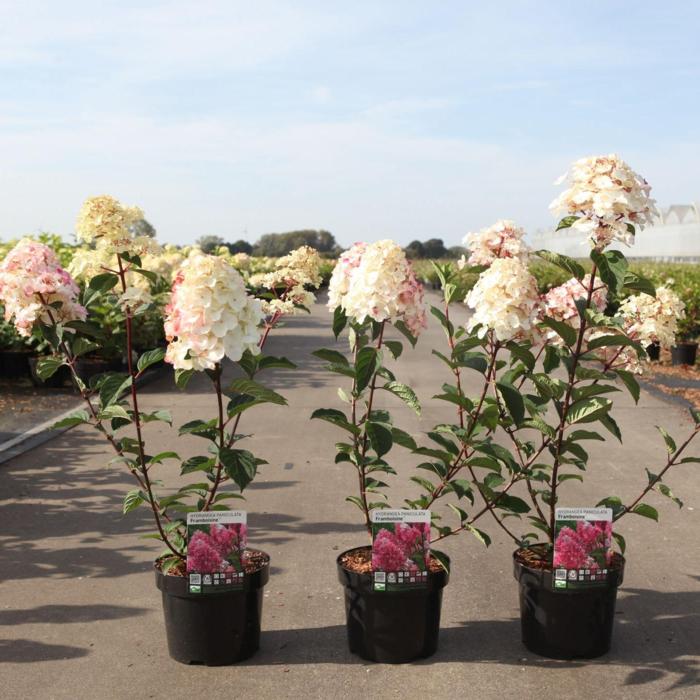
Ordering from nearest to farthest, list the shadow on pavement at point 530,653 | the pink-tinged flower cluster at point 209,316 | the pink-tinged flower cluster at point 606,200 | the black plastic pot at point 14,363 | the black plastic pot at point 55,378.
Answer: the pink-tinged flower cluster at point 209,316 → the pink-tinged flower cluster at point 606,200 → the shadow on pavement at point 530,653 → the black plastic pot at point 55,378 → the black plastic pot at point 14,363

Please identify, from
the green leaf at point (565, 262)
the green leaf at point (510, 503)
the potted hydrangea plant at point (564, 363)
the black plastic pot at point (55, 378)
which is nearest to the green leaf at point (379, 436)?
the potted hydrangea plant at point (564, 363)

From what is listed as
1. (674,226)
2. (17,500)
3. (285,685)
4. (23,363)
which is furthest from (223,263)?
(674,226)

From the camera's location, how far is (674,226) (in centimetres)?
3881

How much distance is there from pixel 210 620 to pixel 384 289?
1531 mm

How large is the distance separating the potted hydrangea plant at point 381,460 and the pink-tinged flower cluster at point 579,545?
0.49 meters

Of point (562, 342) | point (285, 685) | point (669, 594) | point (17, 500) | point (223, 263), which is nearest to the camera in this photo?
point (223, 263)

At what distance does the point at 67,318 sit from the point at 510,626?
243 cm

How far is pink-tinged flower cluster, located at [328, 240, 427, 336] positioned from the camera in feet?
10.9

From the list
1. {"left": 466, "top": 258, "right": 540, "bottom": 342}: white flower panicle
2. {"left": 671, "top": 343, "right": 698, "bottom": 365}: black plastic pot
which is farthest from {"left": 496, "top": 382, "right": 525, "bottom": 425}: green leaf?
{"left": 671, "top": 343, "right": 698, "bottom": 365}: black plastic pot

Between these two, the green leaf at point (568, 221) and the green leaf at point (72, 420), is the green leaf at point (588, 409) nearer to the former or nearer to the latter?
the green leaf at point (568, 221)

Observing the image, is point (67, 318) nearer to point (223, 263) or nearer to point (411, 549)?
point (223, 263)

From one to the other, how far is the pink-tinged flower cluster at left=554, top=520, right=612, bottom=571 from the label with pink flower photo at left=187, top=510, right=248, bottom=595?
51.7 inches

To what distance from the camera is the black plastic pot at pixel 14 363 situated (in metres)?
11.3

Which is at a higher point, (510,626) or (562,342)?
(562,342)
